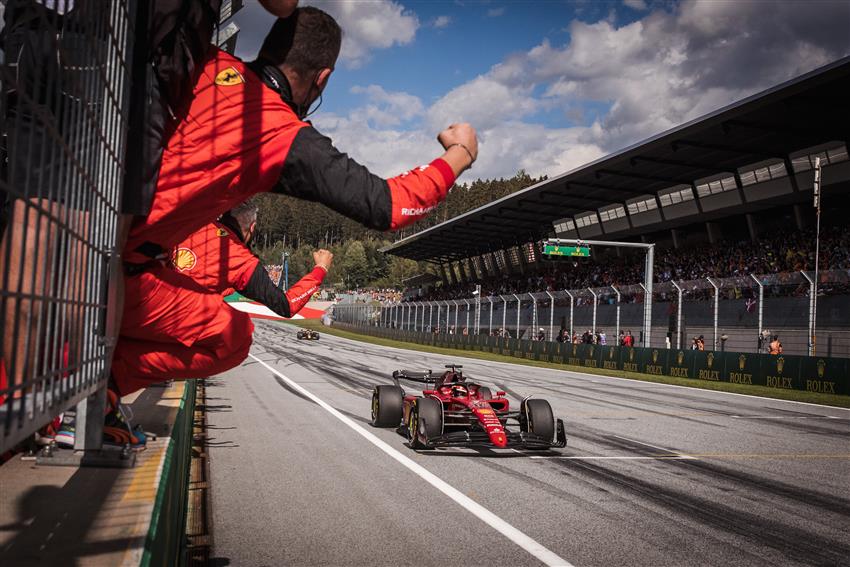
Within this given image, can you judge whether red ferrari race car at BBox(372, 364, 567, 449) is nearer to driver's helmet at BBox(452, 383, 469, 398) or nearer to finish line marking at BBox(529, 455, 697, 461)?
driver's helmet at BBox(452, 383, 469, 398)

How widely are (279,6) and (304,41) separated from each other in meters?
0.23

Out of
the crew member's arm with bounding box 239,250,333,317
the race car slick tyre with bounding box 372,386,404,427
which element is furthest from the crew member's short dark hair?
the race car slick tyre with bounding box 372,386,404,427

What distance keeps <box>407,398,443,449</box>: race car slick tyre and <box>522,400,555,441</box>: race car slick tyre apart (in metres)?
1.02

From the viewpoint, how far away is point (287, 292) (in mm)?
4637

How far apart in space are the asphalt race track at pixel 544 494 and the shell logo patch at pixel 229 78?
9.52 ft

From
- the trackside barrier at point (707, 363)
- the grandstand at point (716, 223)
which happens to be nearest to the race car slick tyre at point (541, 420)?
the trackside barrier at point (707, 363)

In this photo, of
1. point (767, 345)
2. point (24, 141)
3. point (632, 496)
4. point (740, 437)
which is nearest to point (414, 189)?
point (24, 141)

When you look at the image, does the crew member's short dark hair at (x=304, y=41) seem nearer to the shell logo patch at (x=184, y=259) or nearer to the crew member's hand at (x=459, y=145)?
the crew member's hand at (x=459, y=145)

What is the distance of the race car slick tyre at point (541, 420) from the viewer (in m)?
8.52

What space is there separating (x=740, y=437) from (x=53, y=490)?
32.3 feet

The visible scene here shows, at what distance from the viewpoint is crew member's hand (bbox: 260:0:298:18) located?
2.05m

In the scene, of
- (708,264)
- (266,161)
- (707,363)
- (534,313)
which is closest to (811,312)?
(707,363)

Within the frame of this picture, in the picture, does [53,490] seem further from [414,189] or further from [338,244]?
[338,244]

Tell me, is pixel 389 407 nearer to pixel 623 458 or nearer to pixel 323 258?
pixel 623 458
